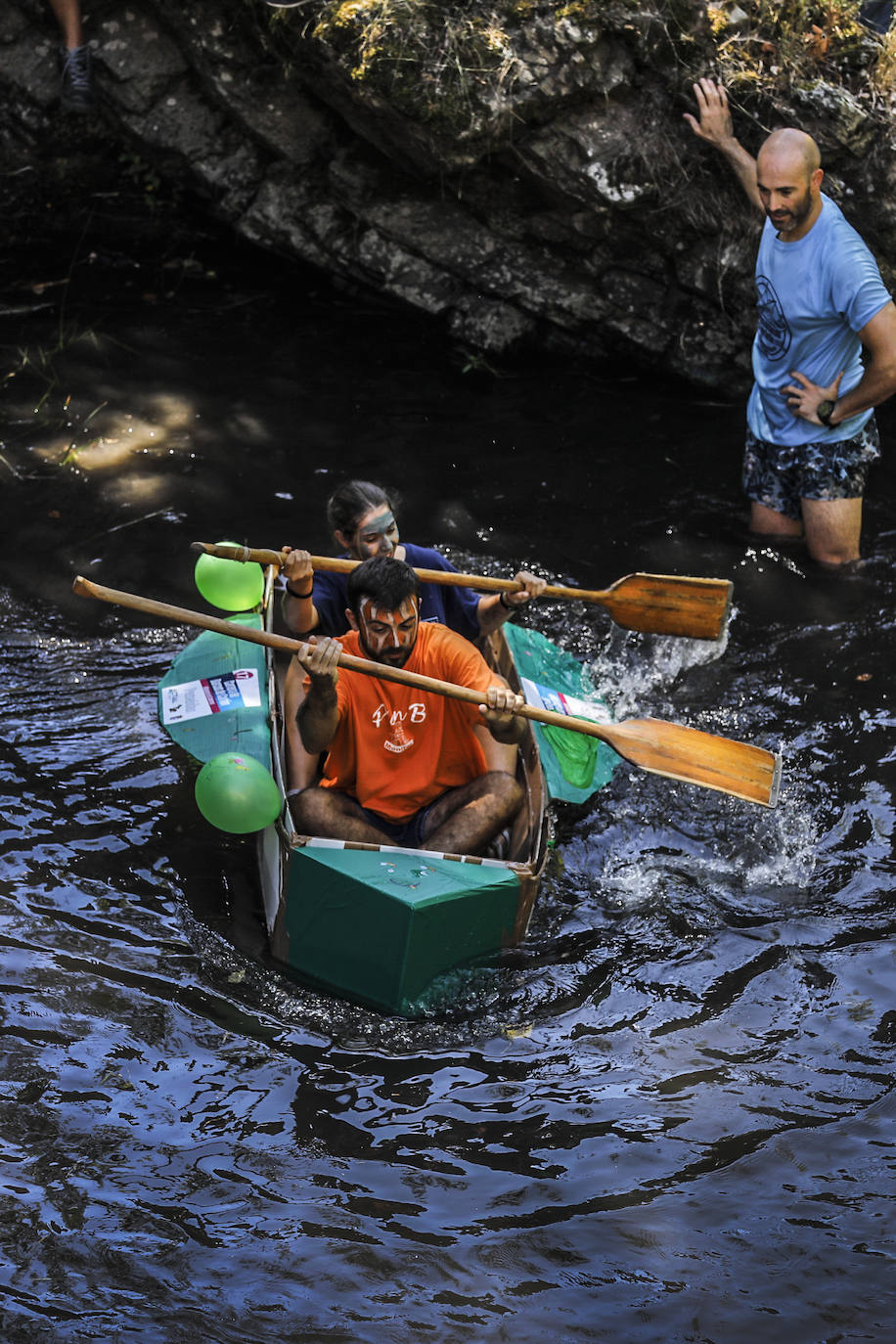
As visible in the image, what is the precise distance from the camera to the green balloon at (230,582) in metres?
5.50

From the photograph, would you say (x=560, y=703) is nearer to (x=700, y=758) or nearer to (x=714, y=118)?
(x=700, y=758)

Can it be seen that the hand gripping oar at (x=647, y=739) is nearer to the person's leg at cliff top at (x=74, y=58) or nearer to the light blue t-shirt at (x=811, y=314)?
the light blue t-shirt at (x=811, y=314)

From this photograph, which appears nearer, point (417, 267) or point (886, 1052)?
point (886, 1052)

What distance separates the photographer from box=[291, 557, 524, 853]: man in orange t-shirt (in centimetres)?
447

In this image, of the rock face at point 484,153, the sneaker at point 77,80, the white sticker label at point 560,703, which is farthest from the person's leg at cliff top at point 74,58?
the white sticker label at point 560,703

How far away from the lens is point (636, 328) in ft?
27.1

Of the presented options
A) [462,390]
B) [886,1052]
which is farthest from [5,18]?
[886,1052]

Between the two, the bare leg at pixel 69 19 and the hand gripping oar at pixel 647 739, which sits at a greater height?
the bare leg at pixel 69 19

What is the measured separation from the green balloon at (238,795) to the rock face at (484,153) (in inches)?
177

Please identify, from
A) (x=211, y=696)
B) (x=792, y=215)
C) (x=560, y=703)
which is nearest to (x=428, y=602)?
(x=560, y=703)

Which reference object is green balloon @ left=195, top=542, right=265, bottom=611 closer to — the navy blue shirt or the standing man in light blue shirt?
the navy blue shirt

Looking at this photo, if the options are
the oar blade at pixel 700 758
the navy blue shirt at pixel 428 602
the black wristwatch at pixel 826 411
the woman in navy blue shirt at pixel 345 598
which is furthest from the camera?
the black wristwatch at pixel 826 411

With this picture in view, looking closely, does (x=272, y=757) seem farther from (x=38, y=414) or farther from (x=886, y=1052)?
(x=38, y=414)

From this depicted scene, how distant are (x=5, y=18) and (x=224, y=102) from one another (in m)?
1.51
